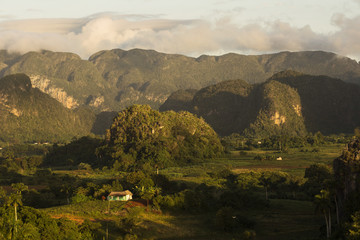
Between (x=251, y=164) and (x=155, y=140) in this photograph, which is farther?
(x=155, y=140)

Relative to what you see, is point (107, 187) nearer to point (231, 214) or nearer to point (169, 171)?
point (231, 214)

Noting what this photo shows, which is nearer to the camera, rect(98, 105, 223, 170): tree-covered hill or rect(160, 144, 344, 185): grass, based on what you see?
rect(160, 144, 344, 185): grass

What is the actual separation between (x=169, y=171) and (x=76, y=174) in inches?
654

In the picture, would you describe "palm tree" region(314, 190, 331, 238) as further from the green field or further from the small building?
the small building

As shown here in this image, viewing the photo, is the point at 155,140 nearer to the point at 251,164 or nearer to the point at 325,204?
the point at 251,164

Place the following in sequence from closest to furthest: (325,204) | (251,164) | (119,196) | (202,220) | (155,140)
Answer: (325,204) → (202,220) → (119,196) → (251,164) → (155,140)

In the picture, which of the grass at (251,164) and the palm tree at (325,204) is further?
the grass at (251,164)

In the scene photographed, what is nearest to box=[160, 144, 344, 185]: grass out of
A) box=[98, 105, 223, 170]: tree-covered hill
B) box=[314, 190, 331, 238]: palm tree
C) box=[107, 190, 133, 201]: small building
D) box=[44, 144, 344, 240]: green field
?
box=[98, 105, 223, 170]: tree-covered hill

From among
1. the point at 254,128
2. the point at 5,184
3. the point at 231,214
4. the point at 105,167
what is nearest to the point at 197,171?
the point at 105,167

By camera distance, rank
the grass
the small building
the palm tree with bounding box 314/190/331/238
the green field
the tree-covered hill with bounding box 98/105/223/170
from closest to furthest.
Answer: the palm tree with bounding box 314/190/331/238 < the green field < the small building < the grass < the tree-covered hill with bounding box 98/105/223/170

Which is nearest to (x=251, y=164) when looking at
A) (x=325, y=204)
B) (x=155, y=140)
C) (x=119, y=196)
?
(x=155, y=140)

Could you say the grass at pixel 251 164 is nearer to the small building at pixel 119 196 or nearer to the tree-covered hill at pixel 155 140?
the tree-covered hill at pixel 155 140

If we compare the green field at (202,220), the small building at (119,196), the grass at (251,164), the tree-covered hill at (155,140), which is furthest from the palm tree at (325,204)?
the tree-covered hill at (155,140)

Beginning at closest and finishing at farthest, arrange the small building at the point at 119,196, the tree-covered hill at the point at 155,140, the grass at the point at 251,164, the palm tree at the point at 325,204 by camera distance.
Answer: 1. the palm tree at the point at 325,204
2. the small building at the point at 119,196
3. the grass at the point at 251,164
4. the tree-covered hill at the point at 155,140
